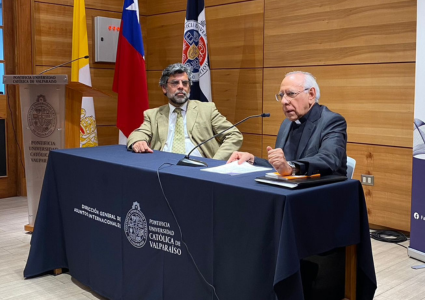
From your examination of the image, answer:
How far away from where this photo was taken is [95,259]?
3000 mm

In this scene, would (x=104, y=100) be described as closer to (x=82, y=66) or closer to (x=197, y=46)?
(x=82, y=66)

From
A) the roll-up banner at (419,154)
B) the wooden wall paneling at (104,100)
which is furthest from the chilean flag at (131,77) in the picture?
the roll-up banner at (419,154)

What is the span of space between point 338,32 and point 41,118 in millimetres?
2587

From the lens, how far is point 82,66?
18.5 feet

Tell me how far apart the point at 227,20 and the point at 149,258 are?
354cm

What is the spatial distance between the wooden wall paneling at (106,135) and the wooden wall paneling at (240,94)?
1.40m

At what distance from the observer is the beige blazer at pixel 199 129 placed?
12.5 ft

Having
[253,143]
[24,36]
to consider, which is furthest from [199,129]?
[24,36]

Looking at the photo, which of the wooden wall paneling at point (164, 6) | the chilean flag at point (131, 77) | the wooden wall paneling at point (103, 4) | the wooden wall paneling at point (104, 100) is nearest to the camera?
the chilean flag at point (131, 77)

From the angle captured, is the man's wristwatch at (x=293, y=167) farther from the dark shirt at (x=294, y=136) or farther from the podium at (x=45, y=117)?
the podium at (x=45, y=117)

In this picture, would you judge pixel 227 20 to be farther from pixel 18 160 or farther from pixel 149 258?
pixel 149 258

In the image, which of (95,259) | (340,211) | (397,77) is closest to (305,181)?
(340,211)

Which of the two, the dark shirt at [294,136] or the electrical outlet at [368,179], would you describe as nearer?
the dark shirt at [294,136]

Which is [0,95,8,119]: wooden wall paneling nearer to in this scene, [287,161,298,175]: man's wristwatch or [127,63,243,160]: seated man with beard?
[127,63,243,160]: seated man with beard
